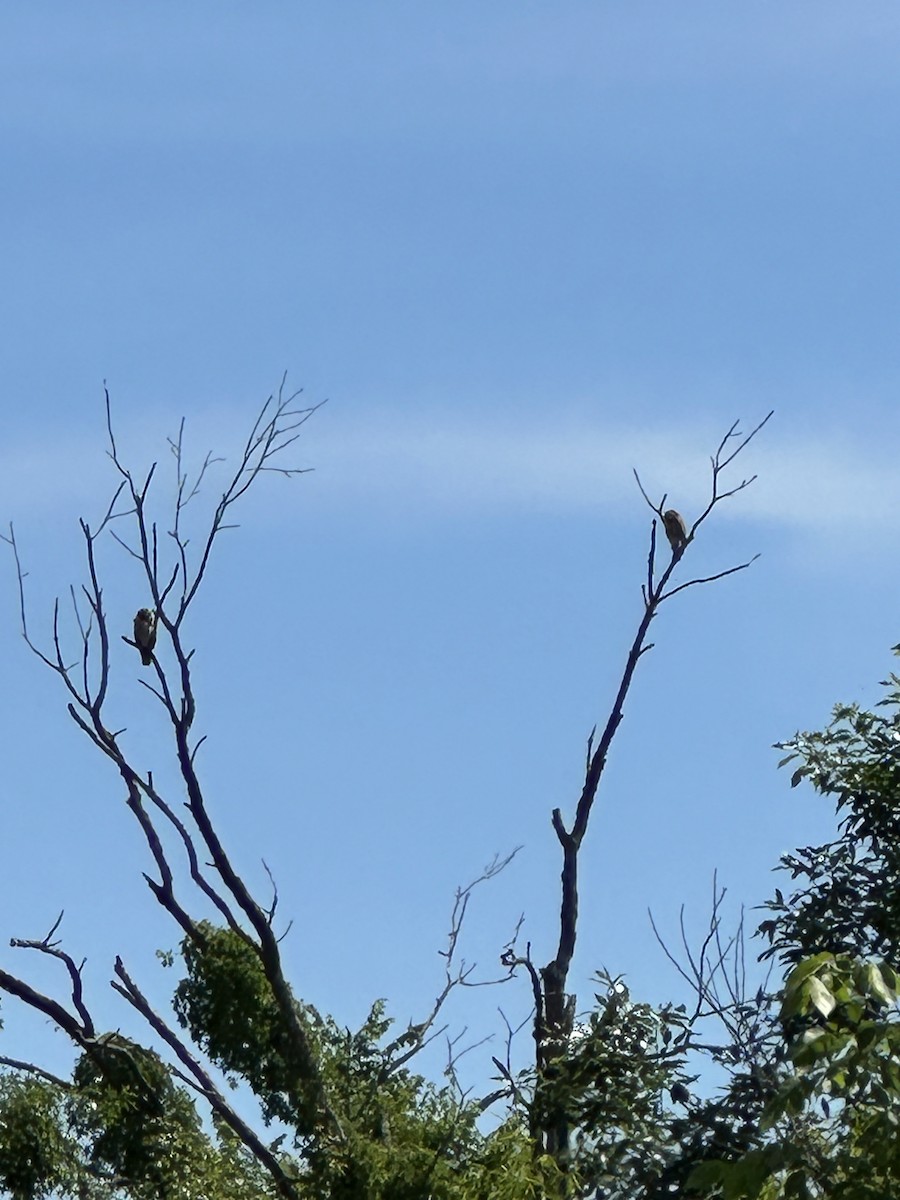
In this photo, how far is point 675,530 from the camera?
53.2ft

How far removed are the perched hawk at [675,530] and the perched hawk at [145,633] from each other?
509cm

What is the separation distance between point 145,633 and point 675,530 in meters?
5.23

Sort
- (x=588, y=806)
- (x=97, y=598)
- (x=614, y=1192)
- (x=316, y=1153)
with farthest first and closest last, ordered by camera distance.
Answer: (x=588, y=806)
(x=97, y=598)
(x=316, y=1153)
(x=614, y=1192)

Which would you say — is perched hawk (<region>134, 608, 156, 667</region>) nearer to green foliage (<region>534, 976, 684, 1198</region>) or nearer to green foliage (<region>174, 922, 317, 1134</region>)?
green foliage (<region>174, 922, 317, 1134</region>)

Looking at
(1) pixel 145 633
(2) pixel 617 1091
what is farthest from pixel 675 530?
(2) pixel 617 1091

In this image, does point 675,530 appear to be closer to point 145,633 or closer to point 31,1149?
point 145,633

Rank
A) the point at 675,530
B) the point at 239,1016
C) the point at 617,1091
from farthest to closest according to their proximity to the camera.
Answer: the point at 675,530, the point at 239,1016, the point at 617,1091

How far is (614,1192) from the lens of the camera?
8859 millimetres

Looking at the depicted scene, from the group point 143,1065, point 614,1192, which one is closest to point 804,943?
point 614,1192

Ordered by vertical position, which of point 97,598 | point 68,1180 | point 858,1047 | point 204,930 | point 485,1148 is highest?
point 97,598

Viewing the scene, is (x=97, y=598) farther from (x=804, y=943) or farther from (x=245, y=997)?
(x=804, y=943)

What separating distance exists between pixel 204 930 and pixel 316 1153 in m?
2.51

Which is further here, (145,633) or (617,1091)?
(145,633)

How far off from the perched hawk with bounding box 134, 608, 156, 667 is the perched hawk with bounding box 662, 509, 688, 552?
509 cm
